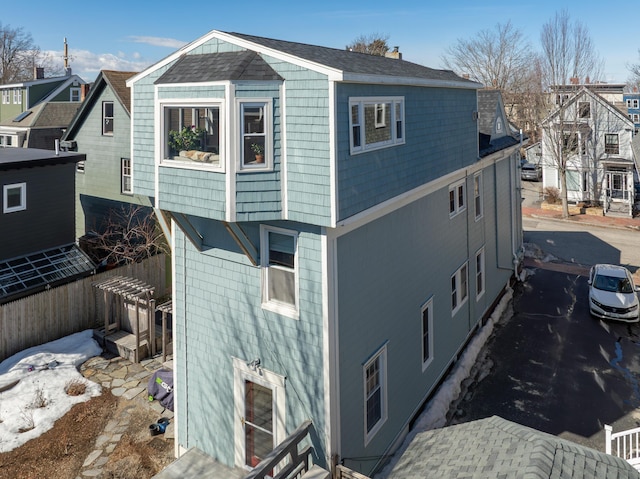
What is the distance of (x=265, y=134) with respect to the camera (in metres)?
8.03

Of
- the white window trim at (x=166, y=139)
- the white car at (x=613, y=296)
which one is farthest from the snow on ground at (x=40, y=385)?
the white car at (x=613, y=296)

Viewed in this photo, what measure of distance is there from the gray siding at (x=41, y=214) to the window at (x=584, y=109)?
34960 mm

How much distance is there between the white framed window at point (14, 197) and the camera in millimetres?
16828

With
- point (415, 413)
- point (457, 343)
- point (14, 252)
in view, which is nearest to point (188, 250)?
point (415, 413)

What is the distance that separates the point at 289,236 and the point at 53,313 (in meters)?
11.1

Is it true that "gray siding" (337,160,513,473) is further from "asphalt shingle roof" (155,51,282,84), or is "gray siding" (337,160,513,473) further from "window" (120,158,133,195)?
"window" (120,158,133,195)

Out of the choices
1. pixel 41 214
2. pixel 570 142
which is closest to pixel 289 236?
pixel 41 214

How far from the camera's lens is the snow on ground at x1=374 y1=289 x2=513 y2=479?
10.9 meters

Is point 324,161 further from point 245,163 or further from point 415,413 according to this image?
point 415,413

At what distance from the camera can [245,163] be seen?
26.4 feet

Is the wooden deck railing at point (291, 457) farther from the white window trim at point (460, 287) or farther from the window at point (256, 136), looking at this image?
the white window trim at point (460, 287)

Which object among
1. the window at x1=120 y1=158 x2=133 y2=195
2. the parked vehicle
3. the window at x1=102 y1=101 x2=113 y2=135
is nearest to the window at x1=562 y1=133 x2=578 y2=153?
the parked vehicle

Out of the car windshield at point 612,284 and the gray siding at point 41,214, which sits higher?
the gray siding at point 41,214

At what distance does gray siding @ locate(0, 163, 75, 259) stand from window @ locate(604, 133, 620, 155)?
3594 cm
